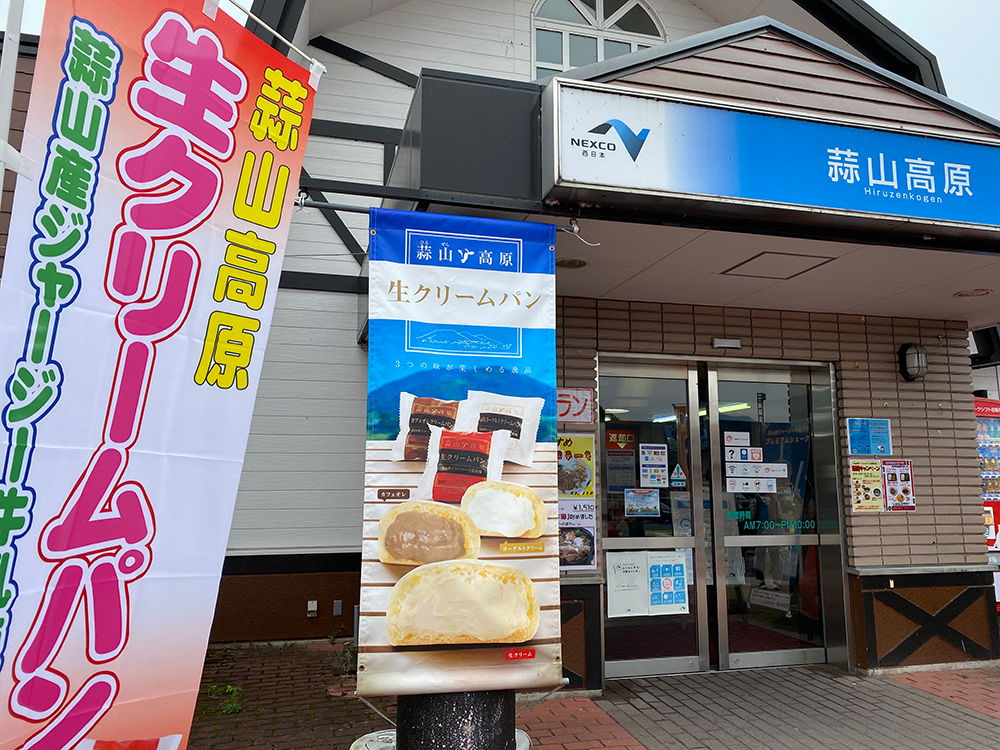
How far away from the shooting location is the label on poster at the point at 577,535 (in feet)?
17.1

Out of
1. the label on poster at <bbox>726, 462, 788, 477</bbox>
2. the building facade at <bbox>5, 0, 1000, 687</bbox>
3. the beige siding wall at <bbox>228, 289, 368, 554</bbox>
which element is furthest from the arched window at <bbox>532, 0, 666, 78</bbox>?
the label on poster at <bbox>726, 462, 788, 477</bbox>

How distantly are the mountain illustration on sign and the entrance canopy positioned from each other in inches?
25.9

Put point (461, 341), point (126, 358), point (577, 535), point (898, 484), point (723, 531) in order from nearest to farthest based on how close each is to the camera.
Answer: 1. point (126, 358)
2. point (461, 341)
3. point (577, 535)
4. point (723, 531)
5. point (898, 484)

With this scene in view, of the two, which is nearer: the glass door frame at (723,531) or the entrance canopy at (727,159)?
the entrance canopy at (727,159)

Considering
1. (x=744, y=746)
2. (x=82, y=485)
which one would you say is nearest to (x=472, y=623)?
(x=82, y=485)

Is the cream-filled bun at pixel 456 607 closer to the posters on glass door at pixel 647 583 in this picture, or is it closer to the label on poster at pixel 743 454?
the posters on glass door at pixel 647 583

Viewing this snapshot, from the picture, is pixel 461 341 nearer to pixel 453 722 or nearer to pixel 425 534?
pixel 425 534

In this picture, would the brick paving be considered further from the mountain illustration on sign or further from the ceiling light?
the mountain illustration on sign

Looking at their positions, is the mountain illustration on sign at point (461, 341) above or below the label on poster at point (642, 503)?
above

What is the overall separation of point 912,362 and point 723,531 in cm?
219

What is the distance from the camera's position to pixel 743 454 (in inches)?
243

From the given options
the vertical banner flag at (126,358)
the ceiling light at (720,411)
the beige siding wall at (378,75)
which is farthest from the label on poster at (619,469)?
the vertical banner flag at (126,358)

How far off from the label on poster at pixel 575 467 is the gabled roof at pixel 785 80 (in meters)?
2.57

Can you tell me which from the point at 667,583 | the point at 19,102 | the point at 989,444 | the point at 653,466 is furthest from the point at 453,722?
the point at 989,444
